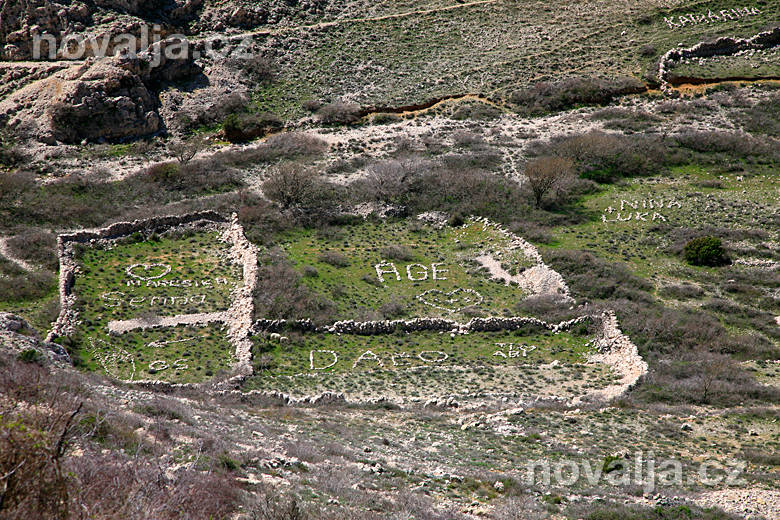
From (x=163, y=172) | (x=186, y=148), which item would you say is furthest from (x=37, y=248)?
(x=186, y=148)

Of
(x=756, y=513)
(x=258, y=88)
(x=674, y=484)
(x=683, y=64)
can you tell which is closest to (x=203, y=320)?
(x=674, y=484)

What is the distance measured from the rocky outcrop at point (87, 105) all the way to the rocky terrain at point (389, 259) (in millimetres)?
231

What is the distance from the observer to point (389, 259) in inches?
1558

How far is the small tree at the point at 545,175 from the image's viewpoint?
46.2m

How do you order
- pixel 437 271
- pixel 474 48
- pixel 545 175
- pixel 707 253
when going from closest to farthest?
pixel 437 271
pixel 707 253
pixel 545 175
pixel 474 48

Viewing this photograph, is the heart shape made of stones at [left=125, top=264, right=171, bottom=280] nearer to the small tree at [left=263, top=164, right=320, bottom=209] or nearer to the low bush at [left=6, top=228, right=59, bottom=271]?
the low bush at [left=6, top=228, right=59, bottom=271]

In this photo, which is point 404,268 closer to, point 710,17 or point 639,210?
point 639,210

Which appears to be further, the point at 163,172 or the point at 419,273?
the point at 163,172

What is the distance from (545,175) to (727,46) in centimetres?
3081

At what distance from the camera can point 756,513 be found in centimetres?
1778

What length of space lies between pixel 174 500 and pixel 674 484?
46.4 ft

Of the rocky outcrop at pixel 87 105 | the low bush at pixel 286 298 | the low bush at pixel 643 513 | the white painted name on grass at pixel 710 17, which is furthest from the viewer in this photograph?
the white painted name on grass at pixel 710 17

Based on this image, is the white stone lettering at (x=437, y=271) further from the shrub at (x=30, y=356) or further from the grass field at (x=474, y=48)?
the grass field at (x=474, y=48)

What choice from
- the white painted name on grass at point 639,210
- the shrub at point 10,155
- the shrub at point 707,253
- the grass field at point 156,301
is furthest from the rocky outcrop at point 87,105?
the shrub at point 707,253
